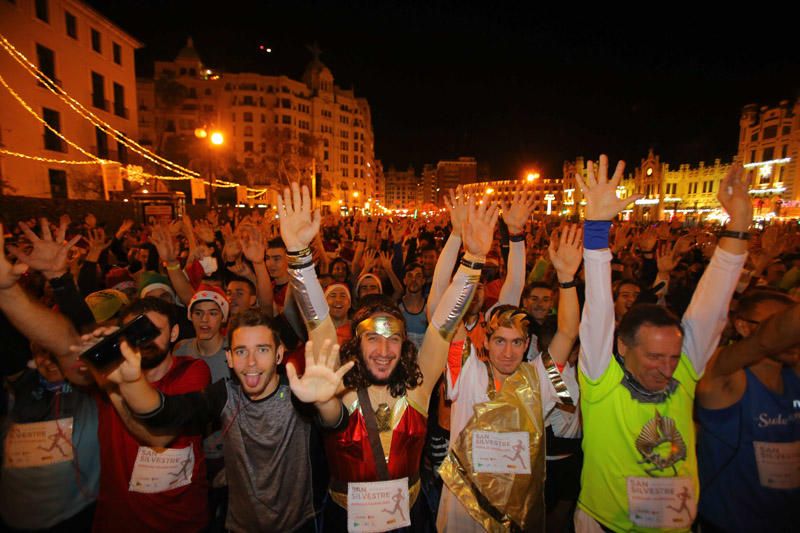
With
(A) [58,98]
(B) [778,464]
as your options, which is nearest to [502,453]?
(B) [778,464]

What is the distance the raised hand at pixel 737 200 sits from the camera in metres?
2.37

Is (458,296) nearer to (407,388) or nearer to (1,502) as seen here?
(407,388)

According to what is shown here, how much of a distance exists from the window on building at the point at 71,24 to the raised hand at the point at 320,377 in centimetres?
3044

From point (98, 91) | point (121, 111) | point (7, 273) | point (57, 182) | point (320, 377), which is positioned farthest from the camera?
point (121, 111)

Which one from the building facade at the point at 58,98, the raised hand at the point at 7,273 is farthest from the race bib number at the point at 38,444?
the building facade at the point at 58,98

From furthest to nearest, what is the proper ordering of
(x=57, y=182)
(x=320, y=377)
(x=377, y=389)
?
(x=57, y=182), (x=377, y=389), (x=320, y=377)

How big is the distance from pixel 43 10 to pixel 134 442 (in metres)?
28.5

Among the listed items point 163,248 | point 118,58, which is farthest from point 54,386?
point 118,58

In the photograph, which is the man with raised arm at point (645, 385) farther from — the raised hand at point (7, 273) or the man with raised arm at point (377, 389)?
the raised hand at point (7, 273)

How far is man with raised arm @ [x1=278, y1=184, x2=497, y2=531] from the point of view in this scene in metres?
2.38

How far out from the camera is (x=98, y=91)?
2444 centimetres

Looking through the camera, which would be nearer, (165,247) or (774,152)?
(165,247)

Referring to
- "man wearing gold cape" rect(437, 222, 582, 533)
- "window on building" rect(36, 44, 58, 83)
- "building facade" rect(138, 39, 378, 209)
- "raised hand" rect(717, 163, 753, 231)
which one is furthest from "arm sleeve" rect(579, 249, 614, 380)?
"building facade" rect(138, 39, 378, 209)

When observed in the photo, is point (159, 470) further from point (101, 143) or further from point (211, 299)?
point (101, 143)
